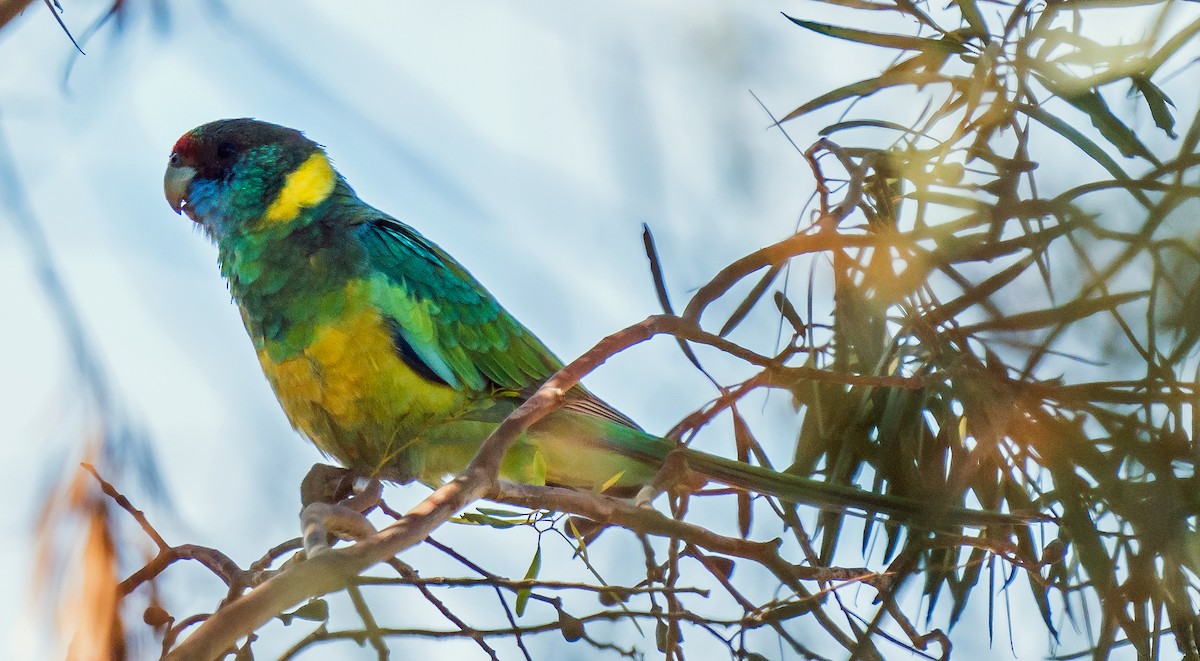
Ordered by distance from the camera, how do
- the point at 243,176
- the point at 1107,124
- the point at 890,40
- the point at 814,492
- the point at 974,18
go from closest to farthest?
the point at 1107,124 → the point at 974,18 → the point at 890,40 → the point at 814,492 → the point at 243,176

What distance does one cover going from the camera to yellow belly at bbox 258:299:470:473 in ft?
7.75

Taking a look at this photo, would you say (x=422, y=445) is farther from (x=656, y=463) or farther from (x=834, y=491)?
(x=834, y=491)

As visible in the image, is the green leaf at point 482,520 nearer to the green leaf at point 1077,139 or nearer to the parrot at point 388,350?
the parrot at point 388,350

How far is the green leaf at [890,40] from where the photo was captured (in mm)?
1718

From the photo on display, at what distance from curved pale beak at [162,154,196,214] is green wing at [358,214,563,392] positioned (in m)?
0.54

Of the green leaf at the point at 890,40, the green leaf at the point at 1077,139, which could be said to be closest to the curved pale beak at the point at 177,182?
the green leaf at the point at 890,40

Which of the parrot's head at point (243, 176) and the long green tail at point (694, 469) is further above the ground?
the parrot's head at point (243, 176)

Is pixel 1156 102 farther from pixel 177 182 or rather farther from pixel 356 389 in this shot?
pixel 177 182

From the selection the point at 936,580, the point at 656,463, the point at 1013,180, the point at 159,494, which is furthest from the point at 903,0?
the point at 159,494

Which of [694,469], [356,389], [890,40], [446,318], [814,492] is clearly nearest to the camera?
[890,40]

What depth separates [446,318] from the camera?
2664 mm

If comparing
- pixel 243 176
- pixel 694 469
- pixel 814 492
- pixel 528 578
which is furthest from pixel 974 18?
pixel 243 176

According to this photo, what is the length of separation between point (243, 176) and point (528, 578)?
161 centimetres

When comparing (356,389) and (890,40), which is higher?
(890,40)
